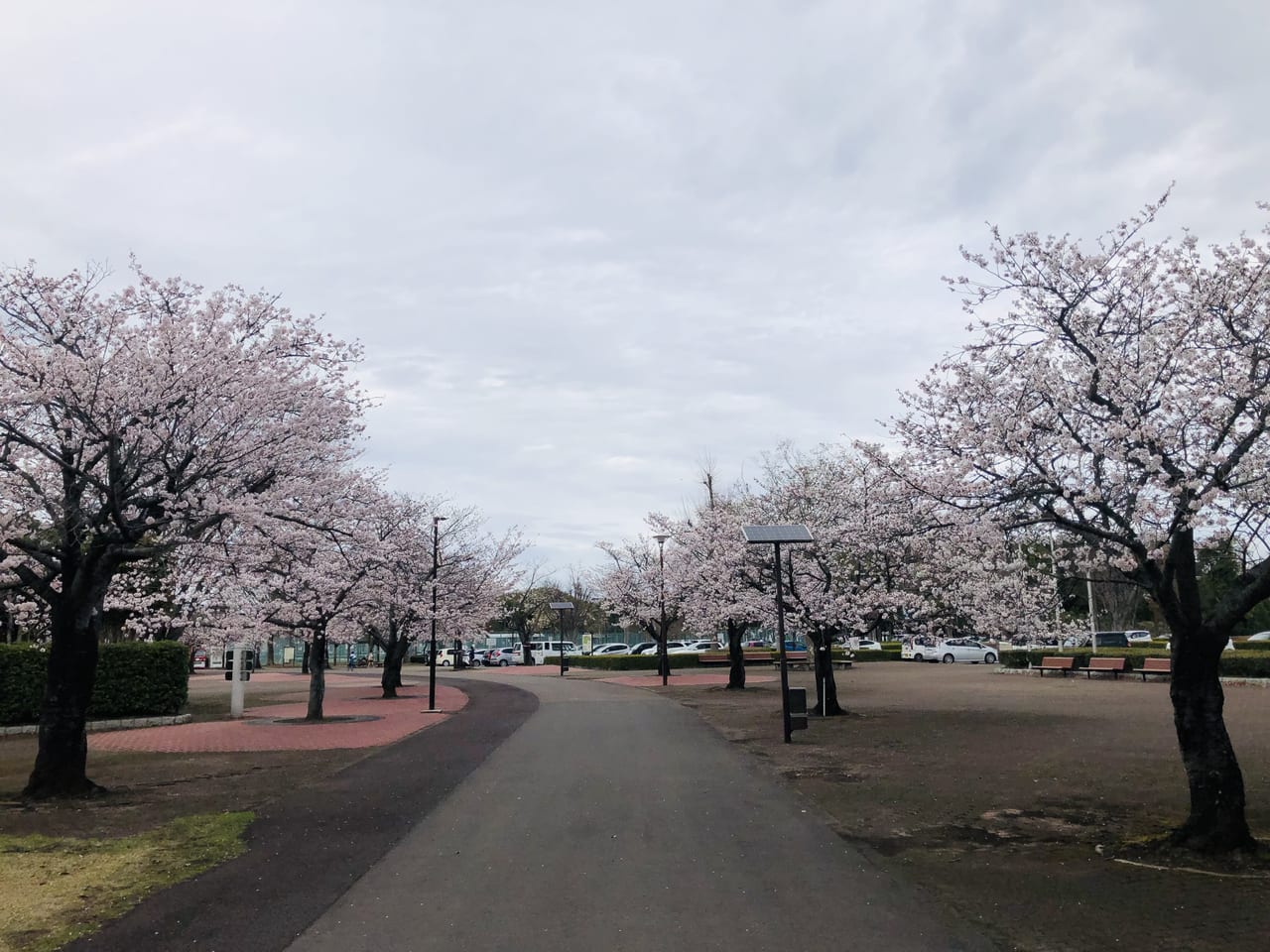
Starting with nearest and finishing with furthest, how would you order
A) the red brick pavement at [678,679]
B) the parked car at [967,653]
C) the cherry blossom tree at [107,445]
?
the cherry blossom tree at [107,445] < the red brick pavement at [678,679] < the parked car at [967,653]

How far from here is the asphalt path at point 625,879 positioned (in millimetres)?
5465

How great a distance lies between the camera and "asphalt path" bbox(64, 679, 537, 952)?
218 inches


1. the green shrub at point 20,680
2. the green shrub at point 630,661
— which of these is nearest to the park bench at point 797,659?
the green shrub at point 630,661

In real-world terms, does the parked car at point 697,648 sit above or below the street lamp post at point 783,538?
below

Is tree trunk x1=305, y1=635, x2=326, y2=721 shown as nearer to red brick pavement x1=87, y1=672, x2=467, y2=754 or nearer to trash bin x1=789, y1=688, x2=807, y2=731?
red brick pavement x1=87, y1=672, x2=467, y2=754

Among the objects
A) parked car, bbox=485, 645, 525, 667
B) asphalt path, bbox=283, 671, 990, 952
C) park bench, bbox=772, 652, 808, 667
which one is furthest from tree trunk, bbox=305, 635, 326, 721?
parked car, bbox=485, 645, 525, 667

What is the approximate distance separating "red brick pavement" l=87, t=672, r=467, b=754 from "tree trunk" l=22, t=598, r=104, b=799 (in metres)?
A: 5.08

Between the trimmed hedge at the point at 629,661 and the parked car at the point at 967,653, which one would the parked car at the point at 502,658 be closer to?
the trimmed hedge at the point at 629,661

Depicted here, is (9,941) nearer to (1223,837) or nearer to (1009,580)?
(1223,837)

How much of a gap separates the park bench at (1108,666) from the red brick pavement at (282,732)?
21.5 m

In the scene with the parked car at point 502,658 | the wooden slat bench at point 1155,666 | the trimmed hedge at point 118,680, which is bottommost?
the parked car at point 502,658

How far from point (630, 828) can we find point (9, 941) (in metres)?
4.95

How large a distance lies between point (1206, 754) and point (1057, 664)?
28.7 metres

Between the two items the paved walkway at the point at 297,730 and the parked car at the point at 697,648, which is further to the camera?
the parked car at the point at 697,648
